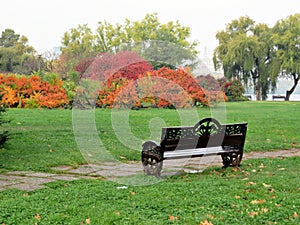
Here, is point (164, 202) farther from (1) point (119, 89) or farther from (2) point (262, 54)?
(2) point (262, 54)

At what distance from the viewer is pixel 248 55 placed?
3766 centimetres

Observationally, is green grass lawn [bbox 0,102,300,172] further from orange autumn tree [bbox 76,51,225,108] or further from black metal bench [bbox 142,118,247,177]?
orange autumn tree [bbox 76,51,225,108]

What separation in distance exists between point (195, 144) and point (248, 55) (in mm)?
32624

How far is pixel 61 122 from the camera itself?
42.8 feet

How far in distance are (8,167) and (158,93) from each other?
13361 millimetres

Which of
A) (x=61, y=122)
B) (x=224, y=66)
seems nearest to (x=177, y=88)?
(x=61, y=122)

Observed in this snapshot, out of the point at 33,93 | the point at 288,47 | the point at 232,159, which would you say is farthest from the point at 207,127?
the point at 288,47

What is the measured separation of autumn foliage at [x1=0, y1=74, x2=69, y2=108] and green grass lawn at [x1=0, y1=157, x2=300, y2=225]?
14230 mm

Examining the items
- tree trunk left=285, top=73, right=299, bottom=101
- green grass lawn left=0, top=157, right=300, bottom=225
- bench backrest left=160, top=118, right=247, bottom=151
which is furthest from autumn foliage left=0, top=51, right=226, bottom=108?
tree trunk left=285, top=73, right=299, bottom=101

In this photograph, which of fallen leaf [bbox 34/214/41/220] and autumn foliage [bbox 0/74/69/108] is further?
autumn foliage [bbox 0/74/69/108]

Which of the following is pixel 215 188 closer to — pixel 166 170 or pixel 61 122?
pixel 166 170

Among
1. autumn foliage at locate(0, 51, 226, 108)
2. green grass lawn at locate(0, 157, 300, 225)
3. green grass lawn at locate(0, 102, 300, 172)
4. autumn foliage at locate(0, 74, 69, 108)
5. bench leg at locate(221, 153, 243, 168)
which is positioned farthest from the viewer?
autumn foliage at locate(0, 74, 69, 108)

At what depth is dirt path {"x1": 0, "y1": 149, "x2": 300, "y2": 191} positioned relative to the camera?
5.73 metres

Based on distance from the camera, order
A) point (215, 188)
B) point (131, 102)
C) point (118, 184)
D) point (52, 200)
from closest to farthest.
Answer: point (52, 200) < point (215, 188) < point (118, 184) < point (131, 102)
